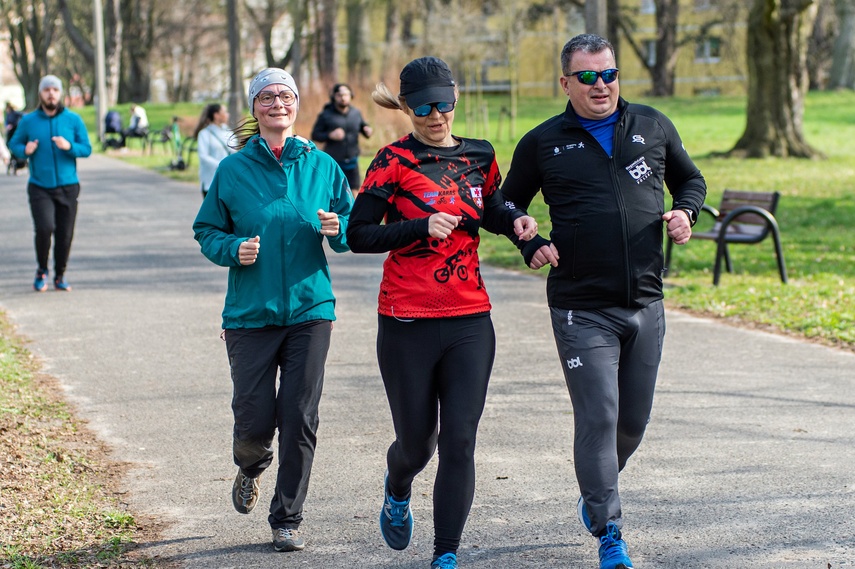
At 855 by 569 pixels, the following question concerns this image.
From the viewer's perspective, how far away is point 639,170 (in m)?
4.52

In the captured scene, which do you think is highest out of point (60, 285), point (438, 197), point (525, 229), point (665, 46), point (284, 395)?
point (665, 46)

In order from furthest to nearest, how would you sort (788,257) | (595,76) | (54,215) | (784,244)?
(784,244), (788,257), (54,215), (595,76)

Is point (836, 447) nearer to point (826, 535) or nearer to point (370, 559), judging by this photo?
point (826, 535)

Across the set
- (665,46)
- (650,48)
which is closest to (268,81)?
(665,46)

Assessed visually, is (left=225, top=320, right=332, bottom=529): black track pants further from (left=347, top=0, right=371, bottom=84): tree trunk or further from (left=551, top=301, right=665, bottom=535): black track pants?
(left=347, top=0, right=371, bottom=84): tree trunk

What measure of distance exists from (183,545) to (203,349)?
13.6 ft

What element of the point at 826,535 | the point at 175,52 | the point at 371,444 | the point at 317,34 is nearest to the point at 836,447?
the point at 826,535

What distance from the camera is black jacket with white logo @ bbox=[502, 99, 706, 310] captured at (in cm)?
446

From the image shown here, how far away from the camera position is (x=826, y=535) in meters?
4.76

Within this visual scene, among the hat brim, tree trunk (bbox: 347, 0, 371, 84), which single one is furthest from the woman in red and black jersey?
tree trunk (bbox: 347, 0, 371, 84)

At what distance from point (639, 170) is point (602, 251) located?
0.35 meters

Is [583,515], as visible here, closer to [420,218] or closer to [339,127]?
[420,218]

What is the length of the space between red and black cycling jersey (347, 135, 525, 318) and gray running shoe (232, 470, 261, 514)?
106cm

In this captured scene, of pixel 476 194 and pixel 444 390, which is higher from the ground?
pixel 476 194
